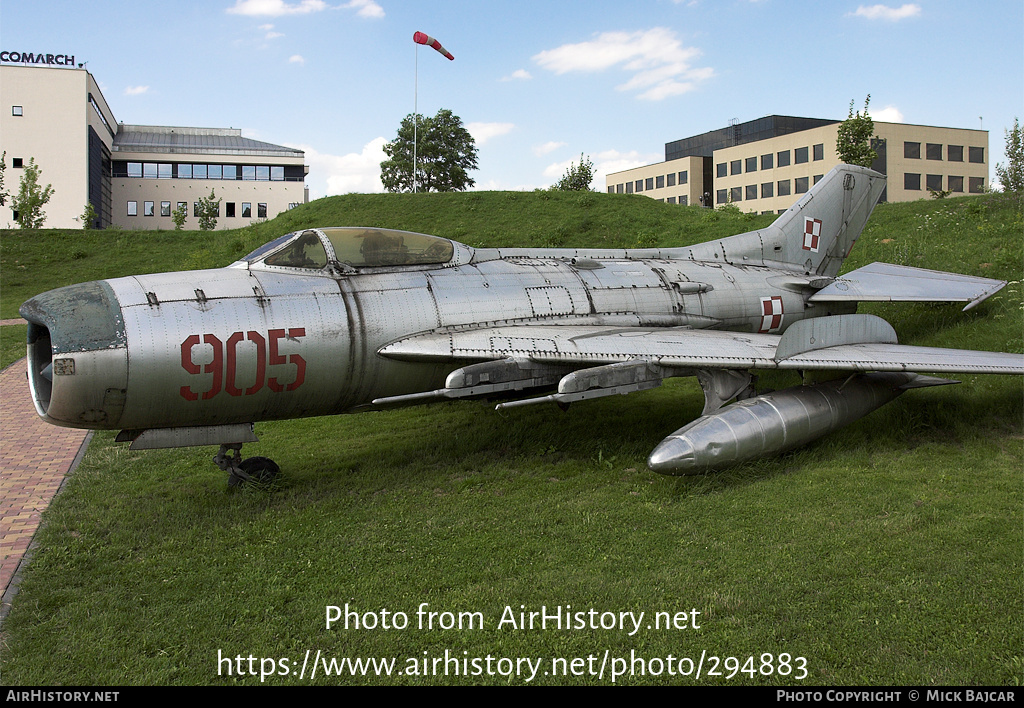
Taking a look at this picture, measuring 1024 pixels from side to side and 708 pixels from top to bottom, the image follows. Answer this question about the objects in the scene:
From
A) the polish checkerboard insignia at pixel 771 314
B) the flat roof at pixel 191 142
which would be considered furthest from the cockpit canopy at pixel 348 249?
the flat roof at pixel 191 142

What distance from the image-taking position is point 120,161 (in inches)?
2317

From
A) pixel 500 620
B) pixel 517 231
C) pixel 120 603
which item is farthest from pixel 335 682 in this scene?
pixel 517 231

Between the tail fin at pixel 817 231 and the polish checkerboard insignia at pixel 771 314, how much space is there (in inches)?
40.4

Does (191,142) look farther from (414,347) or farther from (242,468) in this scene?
(414,347)

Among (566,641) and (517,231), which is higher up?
(517,231)

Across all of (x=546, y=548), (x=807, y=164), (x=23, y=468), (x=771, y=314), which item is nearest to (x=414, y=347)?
(x=546, y=548)

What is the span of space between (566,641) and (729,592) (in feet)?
4.64

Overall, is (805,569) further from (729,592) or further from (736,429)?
(736,429)

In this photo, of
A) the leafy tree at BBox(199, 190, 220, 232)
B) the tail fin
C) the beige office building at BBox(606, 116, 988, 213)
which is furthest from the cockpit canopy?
the leafy tree at BBox(199, 190, 220, 232)

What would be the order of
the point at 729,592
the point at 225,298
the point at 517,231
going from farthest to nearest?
1. the point at 517,231
2. the point at 225,298
3. the point at 729,592

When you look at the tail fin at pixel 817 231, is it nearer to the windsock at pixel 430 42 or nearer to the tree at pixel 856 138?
the tree at pixel 856 138

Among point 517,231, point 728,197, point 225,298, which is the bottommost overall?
point 225,298

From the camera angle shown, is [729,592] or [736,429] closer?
[729,592]

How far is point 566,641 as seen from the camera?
177 inches
